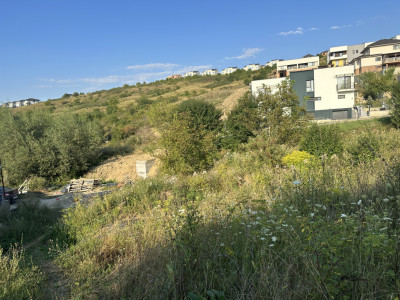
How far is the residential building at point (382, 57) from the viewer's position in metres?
48.6

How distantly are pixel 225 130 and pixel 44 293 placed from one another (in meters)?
18.1

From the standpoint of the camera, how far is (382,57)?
161 ft

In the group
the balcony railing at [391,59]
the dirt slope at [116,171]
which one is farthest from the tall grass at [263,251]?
the balcony railing at [391,59]

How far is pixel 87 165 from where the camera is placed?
18.3 metres

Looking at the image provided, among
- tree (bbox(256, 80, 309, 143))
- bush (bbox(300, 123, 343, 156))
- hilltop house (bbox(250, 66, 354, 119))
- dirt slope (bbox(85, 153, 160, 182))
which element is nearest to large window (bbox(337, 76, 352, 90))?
hilltop house (bbox(250, 66, 354, 119))

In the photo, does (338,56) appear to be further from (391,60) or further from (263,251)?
(263,251)

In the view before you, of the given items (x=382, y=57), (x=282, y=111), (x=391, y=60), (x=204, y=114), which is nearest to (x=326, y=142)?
(x=282, y=111)

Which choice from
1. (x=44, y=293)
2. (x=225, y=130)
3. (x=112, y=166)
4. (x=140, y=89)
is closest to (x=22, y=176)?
(x=112, y=166)

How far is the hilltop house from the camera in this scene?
96.9 ft

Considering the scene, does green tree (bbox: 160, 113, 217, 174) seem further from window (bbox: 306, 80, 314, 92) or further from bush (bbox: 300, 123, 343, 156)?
window (bbox: 306, 80, 314, 92)

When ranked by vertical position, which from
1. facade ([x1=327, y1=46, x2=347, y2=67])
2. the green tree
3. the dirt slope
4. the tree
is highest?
facade ([x1=327, y1=46, x2=347, y2=67])

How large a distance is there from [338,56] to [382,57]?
16.6 metres

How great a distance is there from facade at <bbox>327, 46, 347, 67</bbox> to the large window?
39148 mm

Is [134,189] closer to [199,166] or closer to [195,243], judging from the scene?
[199,166]
